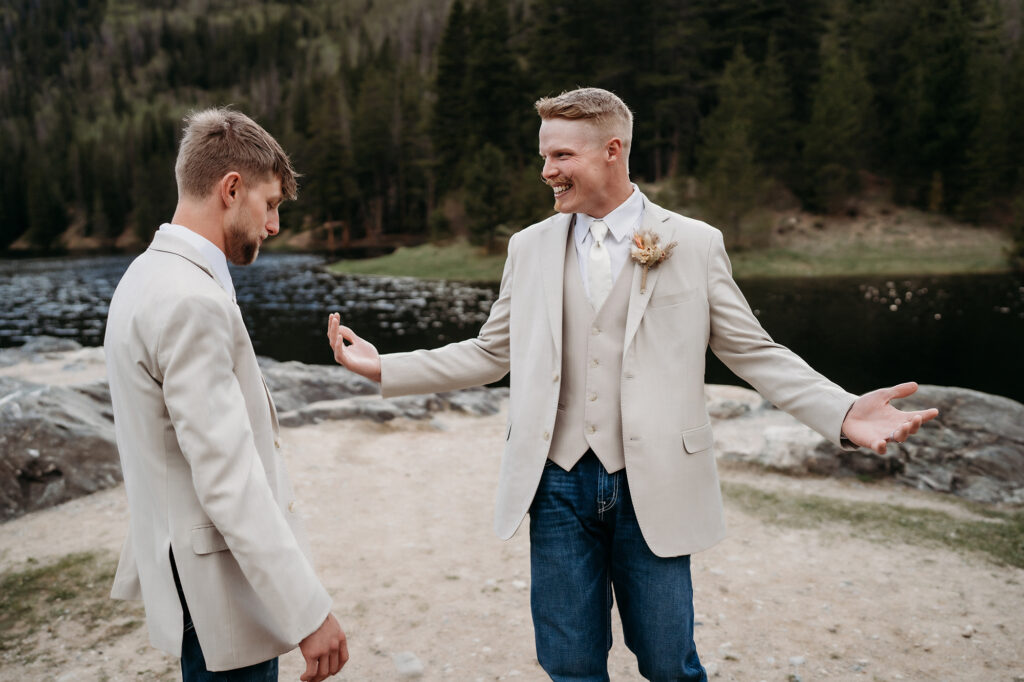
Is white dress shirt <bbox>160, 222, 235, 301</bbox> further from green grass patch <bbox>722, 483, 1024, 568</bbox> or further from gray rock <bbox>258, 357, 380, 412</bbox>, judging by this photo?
gray rock <bbox>258, 357, 380, 412</bbox>

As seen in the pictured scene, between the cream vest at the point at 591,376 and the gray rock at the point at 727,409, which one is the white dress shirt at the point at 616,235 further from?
the gray rock at the point at 727,409

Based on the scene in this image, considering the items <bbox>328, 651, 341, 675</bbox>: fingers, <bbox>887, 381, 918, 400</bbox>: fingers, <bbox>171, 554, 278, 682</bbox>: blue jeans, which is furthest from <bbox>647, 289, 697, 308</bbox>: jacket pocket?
<bbox>171, 554, 278, 682</bbox>: blue jeans

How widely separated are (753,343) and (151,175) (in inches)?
3889

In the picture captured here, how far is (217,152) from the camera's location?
2.37m

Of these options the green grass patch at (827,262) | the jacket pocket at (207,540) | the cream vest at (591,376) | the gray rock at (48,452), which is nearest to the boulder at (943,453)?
the cream vest at (591,376)

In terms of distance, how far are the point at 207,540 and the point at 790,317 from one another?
27134 millimetres

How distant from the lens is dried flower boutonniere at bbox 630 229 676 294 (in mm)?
3006

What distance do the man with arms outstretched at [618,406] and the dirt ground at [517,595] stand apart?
5.56 feet

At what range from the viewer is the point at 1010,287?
3353cm

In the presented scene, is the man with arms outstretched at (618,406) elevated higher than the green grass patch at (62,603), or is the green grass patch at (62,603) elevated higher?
the man with arms outstretched at (618,406)

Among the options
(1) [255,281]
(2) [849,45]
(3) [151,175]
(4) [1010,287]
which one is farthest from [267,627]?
(3) [151,175]

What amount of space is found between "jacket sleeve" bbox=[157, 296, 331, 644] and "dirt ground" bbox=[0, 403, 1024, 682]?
2.65 meters

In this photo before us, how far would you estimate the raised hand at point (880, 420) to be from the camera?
2.65 metres

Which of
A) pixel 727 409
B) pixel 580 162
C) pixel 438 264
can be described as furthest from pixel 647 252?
pixel 438 264
